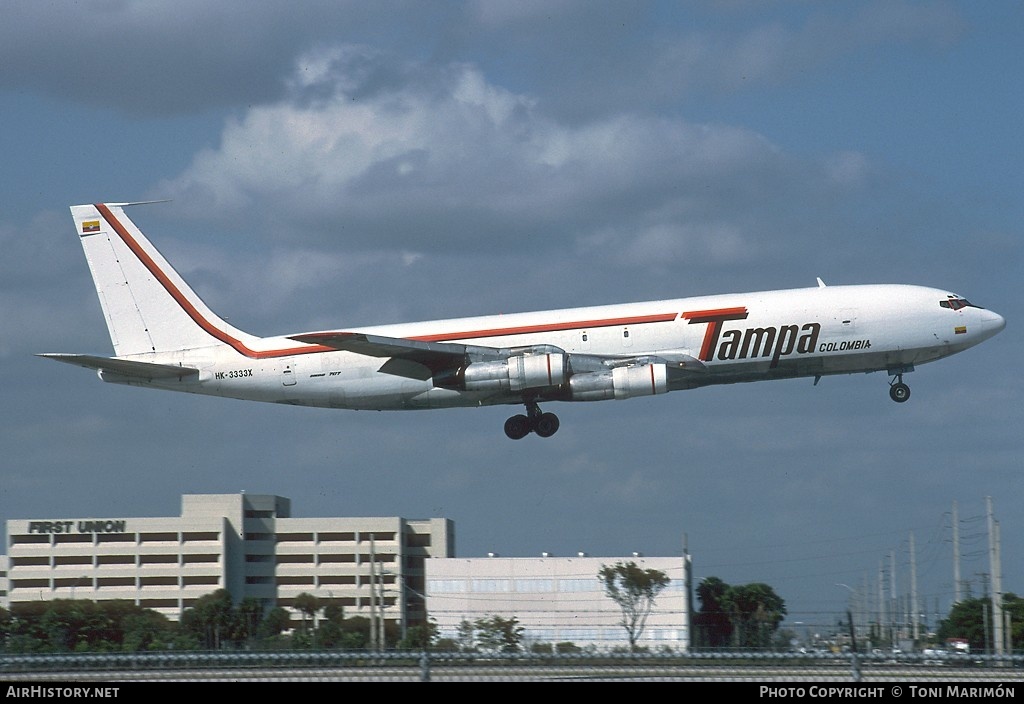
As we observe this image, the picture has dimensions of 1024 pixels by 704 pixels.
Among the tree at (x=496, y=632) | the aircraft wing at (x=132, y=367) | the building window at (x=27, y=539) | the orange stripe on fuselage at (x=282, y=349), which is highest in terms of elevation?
the orange stripe on fuselage at (x=282, y=349)

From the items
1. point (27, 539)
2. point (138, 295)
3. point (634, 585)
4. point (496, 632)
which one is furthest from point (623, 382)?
point (27, 539)

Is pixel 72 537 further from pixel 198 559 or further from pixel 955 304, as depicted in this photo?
pixel 955 304

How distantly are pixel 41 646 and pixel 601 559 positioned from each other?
30539 millimetres

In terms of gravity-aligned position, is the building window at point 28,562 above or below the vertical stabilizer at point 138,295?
below

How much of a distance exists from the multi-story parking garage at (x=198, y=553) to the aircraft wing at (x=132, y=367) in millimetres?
45802

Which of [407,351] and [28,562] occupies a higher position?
[407,351]

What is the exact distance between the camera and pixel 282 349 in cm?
5216

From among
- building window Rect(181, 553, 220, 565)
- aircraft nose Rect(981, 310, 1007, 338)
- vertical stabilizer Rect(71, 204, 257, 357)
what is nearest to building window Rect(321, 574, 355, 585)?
building window Rect(181, 553, 220, 565)

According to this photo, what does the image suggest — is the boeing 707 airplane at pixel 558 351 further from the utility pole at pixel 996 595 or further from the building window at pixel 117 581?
the building window at pixel 117 581

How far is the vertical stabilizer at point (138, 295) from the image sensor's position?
54500 millimetres

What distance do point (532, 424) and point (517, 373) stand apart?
4865 mm

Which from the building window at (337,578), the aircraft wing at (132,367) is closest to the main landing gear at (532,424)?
the aircraft wing at (132,367)
